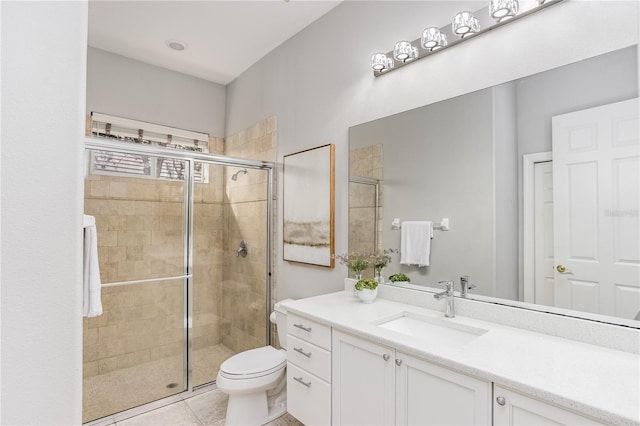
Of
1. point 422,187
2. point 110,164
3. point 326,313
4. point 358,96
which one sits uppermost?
point 358,96

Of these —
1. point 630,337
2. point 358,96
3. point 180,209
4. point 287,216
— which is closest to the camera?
point 630,337

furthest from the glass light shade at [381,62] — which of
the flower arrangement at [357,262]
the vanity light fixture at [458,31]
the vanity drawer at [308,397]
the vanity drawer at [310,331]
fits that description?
the vanity drawer at [308,397]

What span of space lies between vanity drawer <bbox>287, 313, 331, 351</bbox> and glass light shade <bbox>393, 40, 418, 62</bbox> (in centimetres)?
154

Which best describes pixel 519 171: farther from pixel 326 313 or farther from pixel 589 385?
pixel 326 313

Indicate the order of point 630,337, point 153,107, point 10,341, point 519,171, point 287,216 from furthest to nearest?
1. point 153,107
2. point 287,216
3. point 519,171
4. point 630,337
5. point 10,341

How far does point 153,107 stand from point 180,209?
4.50 ft

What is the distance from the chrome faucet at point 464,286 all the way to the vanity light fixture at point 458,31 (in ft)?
3.94

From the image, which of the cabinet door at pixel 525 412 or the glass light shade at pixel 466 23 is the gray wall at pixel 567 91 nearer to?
the glass light shade at pixel 466 23

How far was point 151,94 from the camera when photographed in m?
3.33

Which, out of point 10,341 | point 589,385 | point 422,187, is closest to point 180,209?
point 422,187

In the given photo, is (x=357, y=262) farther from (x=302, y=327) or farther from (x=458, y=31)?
(x=458, y=31)

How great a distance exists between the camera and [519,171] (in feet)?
4.86

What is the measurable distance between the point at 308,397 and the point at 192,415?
3.46 feet

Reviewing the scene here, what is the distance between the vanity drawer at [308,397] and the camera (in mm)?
1637
